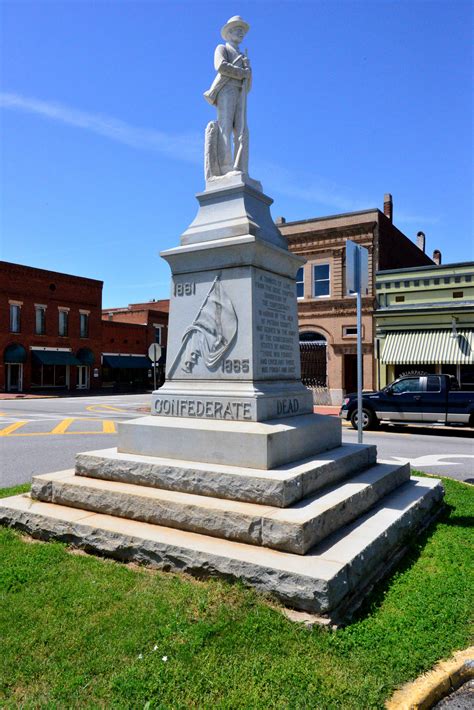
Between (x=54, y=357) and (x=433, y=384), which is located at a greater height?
(x=54, y=357)

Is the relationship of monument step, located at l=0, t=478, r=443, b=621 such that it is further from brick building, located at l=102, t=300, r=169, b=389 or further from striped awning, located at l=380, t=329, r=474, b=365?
brick building, located at l=102, t=300, r=169, b=389

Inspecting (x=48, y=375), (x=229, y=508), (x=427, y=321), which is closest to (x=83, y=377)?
(x=48, y=375)

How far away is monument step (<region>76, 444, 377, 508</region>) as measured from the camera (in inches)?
180

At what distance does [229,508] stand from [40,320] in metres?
40.8

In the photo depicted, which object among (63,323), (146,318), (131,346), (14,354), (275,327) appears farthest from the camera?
(146,318)

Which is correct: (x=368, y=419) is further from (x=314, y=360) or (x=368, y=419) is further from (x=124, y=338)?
(x=124, y=338)

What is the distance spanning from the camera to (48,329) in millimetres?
42562

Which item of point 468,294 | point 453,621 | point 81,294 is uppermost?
point 81,294

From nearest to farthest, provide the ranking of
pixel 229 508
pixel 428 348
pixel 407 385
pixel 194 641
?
pixel 194 641
pixel 229 508
pixel 407 385
pixel 428 348

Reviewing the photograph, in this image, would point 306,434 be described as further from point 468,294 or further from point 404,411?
point 468,294

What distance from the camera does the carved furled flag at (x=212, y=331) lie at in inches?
230

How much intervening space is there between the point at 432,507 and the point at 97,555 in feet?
12.4

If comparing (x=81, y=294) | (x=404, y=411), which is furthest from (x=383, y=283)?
(x=81, y=294)

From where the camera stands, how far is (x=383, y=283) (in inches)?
991
